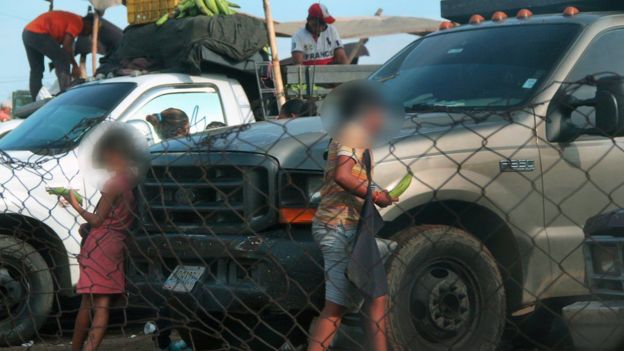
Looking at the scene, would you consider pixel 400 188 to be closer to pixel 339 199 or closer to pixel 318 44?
pixel 339 199

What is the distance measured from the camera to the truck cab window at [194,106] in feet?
26.8

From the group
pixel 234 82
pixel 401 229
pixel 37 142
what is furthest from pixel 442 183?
pixel 234 82

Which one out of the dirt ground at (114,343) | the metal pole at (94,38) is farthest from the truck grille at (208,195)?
the metal pole at (94,38)

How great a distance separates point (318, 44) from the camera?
35.6 ft

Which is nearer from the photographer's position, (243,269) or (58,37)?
(243,269)

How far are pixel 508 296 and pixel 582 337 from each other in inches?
32.3

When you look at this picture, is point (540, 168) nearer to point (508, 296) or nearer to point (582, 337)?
point (508, 296)

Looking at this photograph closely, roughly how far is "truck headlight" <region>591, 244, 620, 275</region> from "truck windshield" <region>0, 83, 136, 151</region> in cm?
439

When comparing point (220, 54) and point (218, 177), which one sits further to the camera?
point (220, 54)

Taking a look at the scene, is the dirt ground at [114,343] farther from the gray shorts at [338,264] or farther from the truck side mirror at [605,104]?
the truck side mirror at [605,104]

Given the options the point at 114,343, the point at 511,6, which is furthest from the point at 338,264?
the point at 511,6

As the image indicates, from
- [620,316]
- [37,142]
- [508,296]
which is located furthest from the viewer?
[37,142]

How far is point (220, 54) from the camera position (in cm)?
912

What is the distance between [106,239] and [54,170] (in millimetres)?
1925
